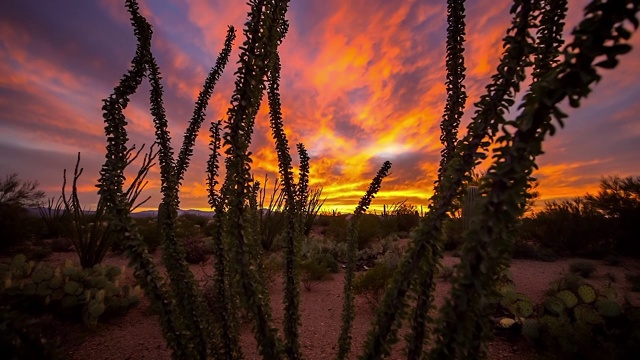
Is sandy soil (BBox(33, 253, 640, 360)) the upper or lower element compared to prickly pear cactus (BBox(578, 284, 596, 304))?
lower

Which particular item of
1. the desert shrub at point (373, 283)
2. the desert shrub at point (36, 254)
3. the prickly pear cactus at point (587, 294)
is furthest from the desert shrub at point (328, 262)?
the desert shrub at point (36, 254)

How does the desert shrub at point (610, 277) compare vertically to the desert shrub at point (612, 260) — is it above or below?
below

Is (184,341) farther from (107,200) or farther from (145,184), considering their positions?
(145,184)

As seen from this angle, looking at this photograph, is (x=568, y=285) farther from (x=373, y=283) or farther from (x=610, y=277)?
(x=610, y=277)

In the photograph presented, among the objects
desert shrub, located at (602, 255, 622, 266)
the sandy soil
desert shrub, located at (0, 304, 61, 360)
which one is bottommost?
the sandy soil

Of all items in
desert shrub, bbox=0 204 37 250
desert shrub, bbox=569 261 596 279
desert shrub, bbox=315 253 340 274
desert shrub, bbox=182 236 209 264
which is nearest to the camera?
desert shrub, bbox=569 261 596 279

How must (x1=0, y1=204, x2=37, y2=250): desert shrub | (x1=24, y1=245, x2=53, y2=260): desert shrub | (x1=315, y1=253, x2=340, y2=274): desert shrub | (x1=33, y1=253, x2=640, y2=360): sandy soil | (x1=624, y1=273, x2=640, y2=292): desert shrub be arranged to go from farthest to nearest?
(x1=315, y1=253, x2=340, y2=274): desert shrub → (x1=0, y1=204, x2=37, y2=250): desert shrub → (x1=24, y1=245, x2=53, y2=260): desert shrub → (x1=624, y1=273, x2=640, y2=292): desert shrub → (x1=33, y1=253, x2=640, y2=360): sandy soil

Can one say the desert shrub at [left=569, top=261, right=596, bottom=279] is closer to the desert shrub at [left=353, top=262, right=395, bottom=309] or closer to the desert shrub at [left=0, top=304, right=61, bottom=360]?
the desert shrub at [left=353, top=262, right=395, bottom=309]

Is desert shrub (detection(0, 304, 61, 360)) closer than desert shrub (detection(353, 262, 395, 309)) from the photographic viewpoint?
Yes

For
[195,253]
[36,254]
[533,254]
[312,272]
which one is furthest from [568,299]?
[36,254]

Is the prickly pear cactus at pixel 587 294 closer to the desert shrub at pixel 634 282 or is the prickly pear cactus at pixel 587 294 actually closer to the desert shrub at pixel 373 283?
the desert shrub at pixel 373 283

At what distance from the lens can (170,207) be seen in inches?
82.2

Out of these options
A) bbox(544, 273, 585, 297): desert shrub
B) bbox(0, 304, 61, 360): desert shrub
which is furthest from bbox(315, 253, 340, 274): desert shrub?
bbox(0, 304, 61, 360): desert shrub

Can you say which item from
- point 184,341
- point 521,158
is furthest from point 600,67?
point 184,341
